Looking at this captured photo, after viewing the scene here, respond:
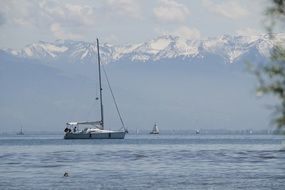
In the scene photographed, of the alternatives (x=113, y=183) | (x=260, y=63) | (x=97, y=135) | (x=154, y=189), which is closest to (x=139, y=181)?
(x=113, y=183)

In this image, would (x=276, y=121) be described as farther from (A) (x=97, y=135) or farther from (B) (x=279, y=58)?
(A) (x=97, y=135)

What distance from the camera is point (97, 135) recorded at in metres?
199

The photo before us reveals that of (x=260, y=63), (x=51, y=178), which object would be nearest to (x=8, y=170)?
(x=51, y=178)

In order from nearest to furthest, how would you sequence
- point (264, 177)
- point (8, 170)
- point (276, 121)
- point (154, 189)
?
point (276, 121), point (154, 189), point (264, 177), point (8, 170)

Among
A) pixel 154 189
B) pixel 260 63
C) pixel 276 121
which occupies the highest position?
pixel 260 63

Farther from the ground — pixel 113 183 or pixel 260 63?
pixel 260 63

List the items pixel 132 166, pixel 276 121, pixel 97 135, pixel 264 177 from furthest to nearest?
pixel 97 135
pixel 132 166
pixel 264 177
pixel 276 121

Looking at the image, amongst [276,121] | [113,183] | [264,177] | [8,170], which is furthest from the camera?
[8,170]

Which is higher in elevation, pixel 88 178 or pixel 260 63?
pixel 260 63

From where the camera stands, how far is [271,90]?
21.5 m

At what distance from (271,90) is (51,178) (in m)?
56.2

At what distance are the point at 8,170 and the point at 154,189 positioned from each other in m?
29.3

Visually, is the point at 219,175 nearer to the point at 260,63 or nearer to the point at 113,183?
the point at 113,183

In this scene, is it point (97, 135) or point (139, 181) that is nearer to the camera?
point (139, 181)
